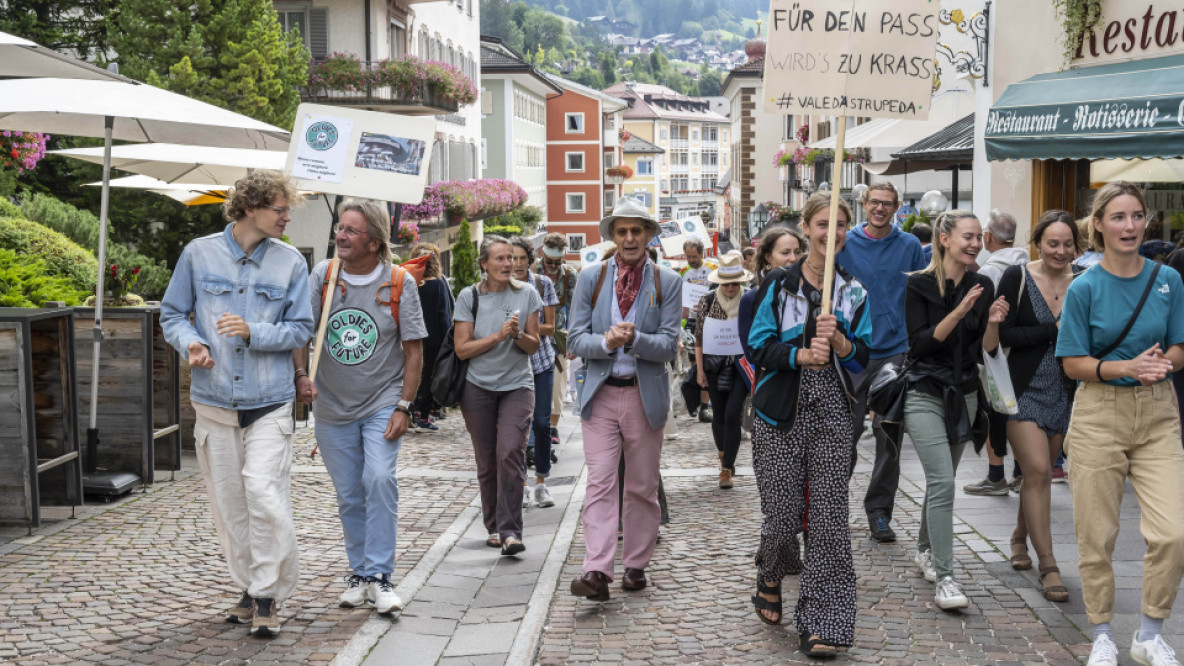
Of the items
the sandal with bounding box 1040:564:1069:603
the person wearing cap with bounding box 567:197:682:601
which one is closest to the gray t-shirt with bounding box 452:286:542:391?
the person wearing cap with bounding box 567:197:682:601

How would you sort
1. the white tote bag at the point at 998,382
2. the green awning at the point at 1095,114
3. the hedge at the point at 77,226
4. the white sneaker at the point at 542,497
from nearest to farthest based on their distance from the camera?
the white tote bag at the point at 998,382 → the white sneaker at the point at 542,497 → the green awning at the point at 1095,114 → the hedge at the point at 77,226

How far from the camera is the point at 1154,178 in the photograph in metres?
12.2

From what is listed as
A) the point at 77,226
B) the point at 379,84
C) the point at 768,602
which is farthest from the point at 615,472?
the point at 379,84

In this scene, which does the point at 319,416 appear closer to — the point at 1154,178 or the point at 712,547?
the point at 712,547

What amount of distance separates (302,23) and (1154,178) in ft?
84.8

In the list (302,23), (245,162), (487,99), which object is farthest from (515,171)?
(245,162)

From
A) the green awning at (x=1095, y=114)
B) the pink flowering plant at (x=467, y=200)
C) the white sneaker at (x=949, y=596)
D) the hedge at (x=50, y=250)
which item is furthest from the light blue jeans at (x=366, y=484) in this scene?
the pink flowering plant at (x=467, y=200)

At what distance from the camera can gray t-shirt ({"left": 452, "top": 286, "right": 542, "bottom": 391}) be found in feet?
26.4

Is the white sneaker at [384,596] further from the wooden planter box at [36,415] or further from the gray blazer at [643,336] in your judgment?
the wooden planter box at [36,415]

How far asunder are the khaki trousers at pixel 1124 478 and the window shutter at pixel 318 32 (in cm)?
3037

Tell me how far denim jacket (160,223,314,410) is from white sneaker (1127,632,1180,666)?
12.2 ft

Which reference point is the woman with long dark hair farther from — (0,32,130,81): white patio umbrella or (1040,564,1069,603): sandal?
(0,32,130,81): white patio umbrella

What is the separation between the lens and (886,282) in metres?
8.17

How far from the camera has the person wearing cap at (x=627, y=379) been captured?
6.89m
